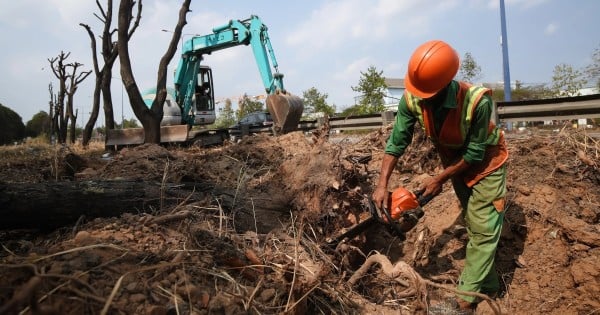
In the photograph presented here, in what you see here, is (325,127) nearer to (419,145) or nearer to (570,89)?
(419,145)

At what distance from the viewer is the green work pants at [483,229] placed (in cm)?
315

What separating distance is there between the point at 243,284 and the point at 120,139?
12015mm

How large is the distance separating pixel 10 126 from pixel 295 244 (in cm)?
3105

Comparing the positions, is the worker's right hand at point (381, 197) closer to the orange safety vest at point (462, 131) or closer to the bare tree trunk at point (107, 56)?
the orange safety vest at point (462, 131)

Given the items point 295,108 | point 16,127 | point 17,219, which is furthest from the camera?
point 16,127

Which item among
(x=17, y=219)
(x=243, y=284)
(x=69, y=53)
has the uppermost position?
(x=69, y=53)

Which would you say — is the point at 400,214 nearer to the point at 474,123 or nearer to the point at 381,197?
the point at 381,197

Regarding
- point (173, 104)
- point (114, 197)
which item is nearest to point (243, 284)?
point (114, 197)

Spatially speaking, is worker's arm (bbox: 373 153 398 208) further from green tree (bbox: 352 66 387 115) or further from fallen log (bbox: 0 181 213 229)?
green tree (bbox: 352 66 387 115)

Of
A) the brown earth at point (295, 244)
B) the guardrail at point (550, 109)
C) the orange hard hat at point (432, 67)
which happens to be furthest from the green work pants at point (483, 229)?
the guardrail at point (550, 109)

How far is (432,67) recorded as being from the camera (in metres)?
2.90

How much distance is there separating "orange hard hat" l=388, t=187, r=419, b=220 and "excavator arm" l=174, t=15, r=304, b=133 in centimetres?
656

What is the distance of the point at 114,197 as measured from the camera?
282cm

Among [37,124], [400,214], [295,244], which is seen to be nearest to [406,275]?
[400,214]
